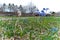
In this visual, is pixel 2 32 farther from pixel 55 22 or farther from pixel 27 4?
pixel 55 22

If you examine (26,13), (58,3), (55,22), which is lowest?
(55,22)

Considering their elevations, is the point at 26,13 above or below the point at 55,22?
above

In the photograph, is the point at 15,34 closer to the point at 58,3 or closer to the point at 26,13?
the point at 26,13

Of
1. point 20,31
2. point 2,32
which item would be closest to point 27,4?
point 20,31

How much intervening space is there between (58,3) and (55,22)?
0.75ft

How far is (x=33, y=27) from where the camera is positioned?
1.35 m

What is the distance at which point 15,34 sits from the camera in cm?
133

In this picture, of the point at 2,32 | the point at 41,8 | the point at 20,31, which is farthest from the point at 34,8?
the point at 2,32

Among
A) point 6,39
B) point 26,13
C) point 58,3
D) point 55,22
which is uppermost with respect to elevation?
point 58,3

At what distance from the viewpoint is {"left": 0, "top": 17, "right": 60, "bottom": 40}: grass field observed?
1.33m

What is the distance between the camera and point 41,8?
1.35 meters

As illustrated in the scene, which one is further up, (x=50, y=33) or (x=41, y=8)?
(x=41, y=8)

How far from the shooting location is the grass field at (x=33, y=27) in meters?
1.33

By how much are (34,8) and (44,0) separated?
0.15 metres
